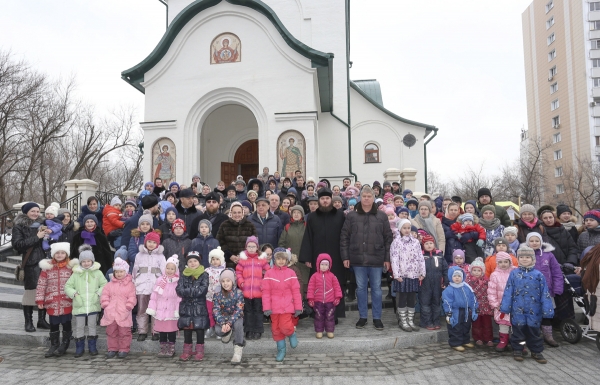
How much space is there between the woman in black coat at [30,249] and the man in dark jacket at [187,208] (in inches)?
71.7

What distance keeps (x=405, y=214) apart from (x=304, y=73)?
287 inches

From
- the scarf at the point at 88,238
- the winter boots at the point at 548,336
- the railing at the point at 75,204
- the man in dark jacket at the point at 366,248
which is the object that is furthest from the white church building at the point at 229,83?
the winter boots at the point at 548,336

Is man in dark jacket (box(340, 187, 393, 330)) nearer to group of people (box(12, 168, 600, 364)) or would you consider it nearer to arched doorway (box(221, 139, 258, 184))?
group of people (box(12, 168, 600, 364))

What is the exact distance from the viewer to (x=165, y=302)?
4.71 metres

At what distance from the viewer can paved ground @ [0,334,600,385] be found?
160 inches

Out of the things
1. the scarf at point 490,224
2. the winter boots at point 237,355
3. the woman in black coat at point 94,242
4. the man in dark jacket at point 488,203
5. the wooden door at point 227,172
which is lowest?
the winter boots at point 237,355

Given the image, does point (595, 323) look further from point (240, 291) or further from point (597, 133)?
point (597, 133)

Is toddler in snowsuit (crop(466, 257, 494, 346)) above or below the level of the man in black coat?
below

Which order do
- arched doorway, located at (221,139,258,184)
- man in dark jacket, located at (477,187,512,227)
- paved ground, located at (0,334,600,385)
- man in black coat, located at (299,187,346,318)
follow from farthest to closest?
1. arched doorway, located at (221,139,258,184)
2. man in dark jacket, located at (477,187,512,227)
3. man in black coat, located at (299,187,346,318)
4. paved ground, located at (0,334,600,385)

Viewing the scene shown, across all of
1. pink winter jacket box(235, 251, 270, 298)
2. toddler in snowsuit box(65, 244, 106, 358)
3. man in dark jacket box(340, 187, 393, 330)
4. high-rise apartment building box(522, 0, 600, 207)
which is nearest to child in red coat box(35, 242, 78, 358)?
toddler in snowsuit box(65, 244, 106, 358)

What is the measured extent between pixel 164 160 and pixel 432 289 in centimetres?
963

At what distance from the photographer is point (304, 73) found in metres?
12.4

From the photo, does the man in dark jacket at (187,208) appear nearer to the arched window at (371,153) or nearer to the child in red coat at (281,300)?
the child in red coat at (281,300)

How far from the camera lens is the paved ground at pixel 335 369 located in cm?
405
